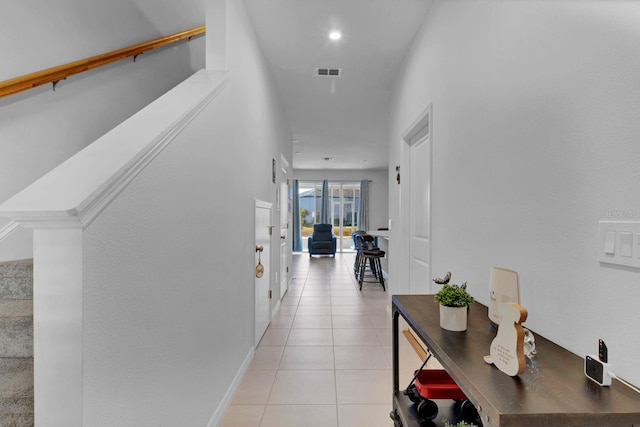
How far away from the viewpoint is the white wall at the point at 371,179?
11.2 metres

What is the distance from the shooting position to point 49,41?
6.35 ft

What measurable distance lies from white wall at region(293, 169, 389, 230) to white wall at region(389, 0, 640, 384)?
9.31m

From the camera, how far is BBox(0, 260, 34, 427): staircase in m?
0.96

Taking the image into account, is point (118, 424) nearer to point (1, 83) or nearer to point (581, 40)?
point (1, 83)

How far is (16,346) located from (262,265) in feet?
6.08

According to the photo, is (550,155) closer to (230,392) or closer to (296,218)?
(230,392)

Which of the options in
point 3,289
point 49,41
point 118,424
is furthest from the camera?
point 49,41

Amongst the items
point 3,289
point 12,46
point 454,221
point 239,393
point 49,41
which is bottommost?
point 239,393

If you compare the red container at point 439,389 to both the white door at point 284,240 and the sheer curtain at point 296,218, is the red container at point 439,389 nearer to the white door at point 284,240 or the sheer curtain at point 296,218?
the white door at point 284,240

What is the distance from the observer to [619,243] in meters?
0.85

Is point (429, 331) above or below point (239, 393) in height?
above

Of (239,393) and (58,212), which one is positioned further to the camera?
(239,393)

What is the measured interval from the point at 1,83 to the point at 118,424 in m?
1.69

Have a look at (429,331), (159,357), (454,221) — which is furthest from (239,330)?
(454,221)
